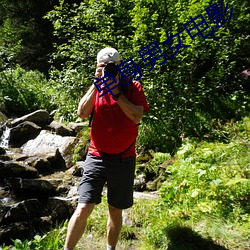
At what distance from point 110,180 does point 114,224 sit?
476 mm

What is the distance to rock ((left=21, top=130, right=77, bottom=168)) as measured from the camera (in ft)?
27.8

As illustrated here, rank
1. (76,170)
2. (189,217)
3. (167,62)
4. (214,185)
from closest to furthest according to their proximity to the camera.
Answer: (189,217)
(214,185)
(167,62)
(76,170)

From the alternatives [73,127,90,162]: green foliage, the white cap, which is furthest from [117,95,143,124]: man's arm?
[73,127,90,162]: green foliage

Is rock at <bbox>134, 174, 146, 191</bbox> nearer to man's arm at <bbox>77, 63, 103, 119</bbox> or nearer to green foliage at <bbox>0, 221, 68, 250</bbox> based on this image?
green foliage at <bbox>0, 221, 68, 250</bbox>

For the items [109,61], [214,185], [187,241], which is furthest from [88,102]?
[214,185]

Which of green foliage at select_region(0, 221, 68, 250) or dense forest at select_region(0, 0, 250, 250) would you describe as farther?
dense forest at select_region(0, 0, 250, 250)

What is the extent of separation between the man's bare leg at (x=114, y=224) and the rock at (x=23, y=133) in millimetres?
7307

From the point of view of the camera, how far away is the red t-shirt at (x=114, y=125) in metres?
2.92

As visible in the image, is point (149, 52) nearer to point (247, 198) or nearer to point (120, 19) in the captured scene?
point (120, 19)

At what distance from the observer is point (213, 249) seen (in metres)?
3.31

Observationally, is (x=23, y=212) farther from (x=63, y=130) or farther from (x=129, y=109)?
(x=63, y=130)

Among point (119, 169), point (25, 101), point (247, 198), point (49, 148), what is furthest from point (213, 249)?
point (25, 101)

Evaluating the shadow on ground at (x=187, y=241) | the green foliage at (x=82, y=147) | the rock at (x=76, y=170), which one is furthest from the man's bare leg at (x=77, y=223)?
the green foliage at (x=82, y=147)

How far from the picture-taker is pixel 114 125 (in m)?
2.92
